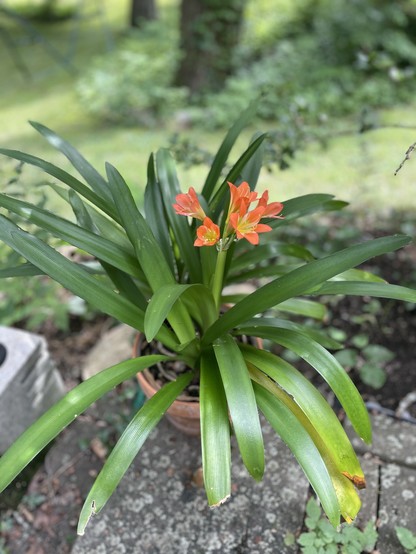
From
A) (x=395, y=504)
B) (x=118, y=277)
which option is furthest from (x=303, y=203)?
(x=395, y=504)

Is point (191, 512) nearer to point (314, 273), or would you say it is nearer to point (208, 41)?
point (314, 273)

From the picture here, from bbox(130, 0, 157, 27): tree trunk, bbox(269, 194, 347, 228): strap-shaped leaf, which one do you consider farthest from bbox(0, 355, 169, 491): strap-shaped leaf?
bbox(130, 0, 157, 27): tree trunk

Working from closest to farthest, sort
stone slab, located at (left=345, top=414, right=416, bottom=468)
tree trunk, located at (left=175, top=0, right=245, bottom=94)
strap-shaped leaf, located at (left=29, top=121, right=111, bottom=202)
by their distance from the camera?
strap-shaped leaf, located at (left=29, top=121, right=111, bottom=202), stone slab, located at (left=345, top=414, right=416, bottom=468), tree trunk, located at (left=175, top=0, right=245, bottom=94)

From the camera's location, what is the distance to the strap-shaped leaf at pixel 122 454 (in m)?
1.08

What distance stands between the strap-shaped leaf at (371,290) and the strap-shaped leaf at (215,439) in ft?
1.20

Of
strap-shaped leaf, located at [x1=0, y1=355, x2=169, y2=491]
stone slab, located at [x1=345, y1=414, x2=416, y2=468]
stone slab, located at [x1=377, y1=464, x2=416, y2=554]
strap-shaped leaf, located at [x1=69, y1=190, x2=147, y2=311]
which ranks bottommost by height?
stone slab, located at [x1=377, y1=464, x2=416, y2=554]

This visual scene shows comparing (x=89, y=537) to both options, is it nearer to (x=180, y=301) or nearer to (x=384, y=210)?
(x=180, y=301)

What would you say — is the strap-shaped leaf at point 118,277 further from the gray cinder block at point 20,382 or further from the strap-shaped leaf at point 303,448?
the gray cinder block at point 20,382

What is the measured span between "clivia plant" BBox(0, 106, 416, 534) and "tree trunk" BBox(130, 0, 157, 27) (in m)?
7.05

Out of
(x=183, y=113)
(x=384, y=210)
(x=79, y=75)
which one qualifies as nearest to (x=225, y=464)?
(x=384, y=210)

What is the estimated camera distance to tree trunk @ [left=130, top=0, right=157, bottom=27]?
7.51 metres

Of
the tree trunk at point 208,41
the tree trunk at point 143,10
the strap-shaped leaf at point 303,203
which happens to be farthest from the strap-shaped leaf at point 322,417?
the tree trunk at point 143,10

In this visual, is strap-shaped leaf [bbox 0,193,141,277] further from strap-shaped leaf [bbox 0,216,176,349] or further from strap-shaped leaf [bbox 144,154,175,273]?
strap-shaped leaf [bbox 144,154,175,273]

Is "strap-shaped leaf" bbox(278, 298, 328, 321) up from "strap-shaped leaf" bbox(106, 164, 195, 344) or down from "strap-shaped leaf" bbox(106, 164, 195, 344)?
down
